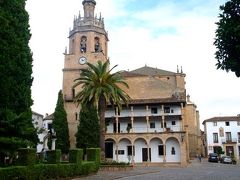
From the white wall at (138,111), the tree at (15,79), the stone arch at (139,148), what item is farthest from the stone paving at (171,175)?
the white wall at (138,111)

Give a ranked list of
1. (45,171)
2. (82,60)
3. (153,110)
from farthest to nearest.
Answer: (82,60) < (153,110) < (45,171)

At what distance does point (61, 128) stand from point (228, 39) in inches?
1716

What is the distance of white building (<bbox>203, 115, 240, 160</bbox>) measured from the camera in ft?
262

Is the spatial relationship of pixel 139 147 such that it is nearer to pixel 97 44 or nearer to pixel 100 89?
pixel 100 89

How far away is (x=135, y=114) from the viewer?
5759 centimetres

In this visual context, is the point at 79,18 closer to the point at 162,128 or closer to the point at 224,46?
the point at 162,128

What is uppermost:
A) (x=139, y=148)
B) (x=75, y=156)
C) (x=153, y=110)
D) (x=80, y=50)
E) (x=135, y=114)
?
(x=80, y=50)

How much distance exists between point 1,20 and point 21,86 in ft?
26.9

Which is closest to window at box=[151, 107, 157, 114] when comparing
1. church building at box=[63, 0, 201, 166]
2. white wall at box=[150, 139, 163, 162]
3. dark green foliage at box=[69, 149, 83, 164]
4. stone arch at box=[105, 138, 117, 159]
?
church building at box=[63, 0, 201, 166]

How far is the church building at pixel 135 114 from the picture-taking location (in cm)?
5575

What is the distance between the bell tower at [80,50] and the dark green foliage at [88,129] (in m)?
5.97

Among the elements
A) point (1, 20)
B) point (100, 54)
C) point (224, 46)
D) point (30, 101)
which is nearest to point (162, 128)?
point (100, 54)

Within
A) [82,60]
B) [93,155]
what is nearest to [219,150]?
[82,60]

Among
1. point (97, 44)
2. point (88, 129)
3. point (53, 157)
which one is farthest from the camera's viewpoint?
point (97, 44)
